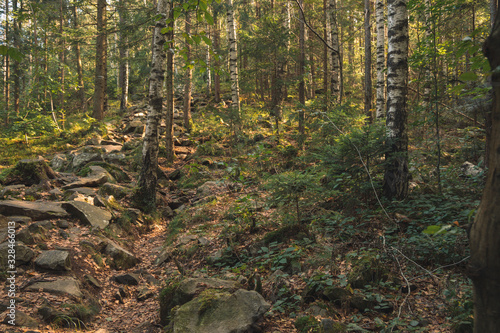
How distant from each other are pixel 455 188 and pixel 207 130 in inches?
470

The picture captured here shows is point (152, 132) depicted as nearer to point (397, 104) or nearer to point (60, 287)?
point (60, 287)

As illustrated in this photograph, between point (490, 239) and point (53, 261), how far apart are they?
532 centimetres

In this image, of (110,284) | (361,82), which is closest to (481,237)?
(110,284)

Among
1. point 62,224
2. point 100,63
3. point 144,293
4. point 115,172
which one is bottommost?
point 144,293

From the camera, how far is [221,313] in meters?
3.33

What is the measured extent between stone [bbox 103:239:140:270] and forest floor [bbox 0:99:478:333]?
0.15 metres

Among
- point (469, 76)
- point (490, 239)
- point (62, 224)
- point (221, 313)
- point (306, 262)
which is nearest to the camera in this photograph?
point (469, 76)

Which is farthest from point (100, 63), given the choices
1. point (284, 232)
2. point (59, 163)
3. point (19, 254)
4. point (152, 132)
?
point (284, 232)

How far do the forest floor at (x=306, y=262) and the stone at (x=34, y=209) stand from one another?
453mm

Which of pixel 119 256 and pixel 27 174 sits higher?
pixel 27 174

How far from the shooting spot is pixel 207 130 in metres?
15.5

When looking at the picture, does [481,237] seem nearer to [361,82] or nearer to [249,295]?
[249,295]

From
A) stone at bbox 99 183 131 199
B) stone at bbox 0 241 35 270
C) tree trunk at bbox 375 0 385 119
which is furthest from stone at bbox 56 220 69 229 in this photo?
tree trunk at bbox 375 0 385 119

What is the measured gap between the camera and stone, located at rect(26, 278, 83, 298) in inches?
160
